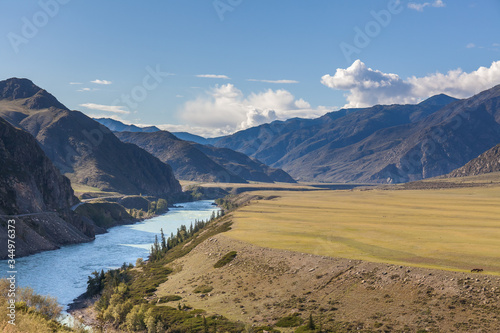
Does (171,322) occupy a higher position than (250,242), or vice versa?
(250,242)

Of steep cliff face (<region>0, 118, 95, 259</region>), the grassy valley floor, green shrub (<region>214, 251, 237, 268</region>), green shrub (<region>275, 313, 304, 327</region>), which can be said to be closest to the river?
steep cliff face (<region>0, 118, 95, 259</region>)

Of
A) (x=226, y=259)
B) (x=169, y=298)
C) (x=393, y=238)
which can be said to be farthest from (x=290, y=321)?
(x=393, y=238)

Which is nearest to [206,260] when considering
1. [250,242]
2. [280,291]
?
[250,242]

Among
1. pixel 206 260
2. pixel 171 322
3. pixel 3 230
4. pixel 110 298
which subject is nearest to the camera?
pixel 171 322

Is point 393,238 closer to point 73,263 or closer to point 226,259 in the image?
point 226,259

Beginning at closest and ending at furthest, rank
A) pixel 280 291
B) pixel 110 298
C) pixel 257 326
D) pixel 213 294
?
pixel 257 326, pixel 280 291, pixel 213 294, pixel 110 298

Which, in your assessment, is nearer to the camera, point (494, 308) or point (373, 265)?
point (494, 308)

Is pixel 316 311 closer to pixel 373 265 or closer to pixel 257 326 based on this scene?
pixel 257 326
